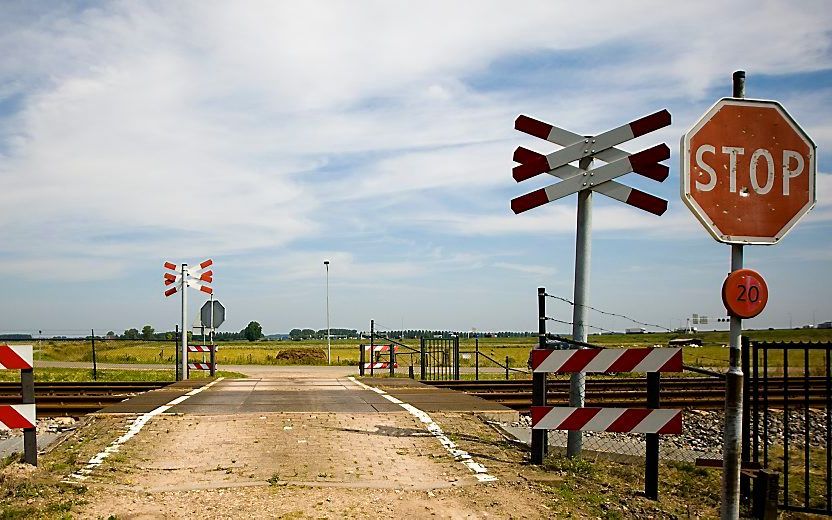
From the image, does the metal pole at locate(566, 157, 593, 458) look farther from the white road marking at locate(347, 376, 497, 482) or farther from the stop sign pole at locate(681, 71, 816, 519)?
the stop sign pole at locate(681, 71, 816, 519)

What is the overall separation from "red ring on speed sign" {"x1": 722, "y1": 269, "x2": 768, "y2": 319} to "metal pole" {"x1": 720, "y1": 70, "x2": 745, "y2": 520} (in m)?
0.12

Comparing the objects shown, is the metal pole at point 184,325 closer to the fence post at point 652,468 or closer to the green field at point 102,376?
the green field at point 102,376

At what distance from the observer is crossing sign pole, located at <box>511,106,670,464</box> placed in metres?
8.55

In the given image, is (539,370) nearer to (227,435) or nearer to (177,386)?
(227,435)

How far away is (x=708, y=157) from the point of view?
521cm

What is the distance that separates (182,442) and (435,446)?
10.1ft

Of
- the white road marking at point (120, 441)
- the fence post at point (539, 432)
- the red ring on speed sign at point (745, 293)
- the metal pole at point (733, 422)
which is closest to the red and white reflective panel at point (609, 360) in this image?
the fence post at point (539, 432)

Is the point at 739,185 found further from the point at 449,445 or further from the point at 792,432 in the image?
the point at 792,432

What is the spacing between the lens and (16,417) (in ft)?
25.6

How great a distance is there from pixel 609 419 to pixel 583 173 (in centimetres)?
280

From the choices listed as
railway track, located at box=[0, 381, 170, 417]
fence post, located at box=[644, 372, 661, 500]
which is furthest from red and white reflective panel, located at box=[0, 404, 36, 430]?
fence post, located at box=[644, 372, 661, 500]

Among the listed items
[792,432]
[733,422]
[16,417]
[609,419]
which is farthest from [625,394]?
[16,417]

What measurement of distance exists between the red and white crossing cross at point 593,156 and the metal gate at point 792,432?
2.06 meters

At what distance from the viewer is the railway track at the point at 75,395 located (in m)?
13.9
